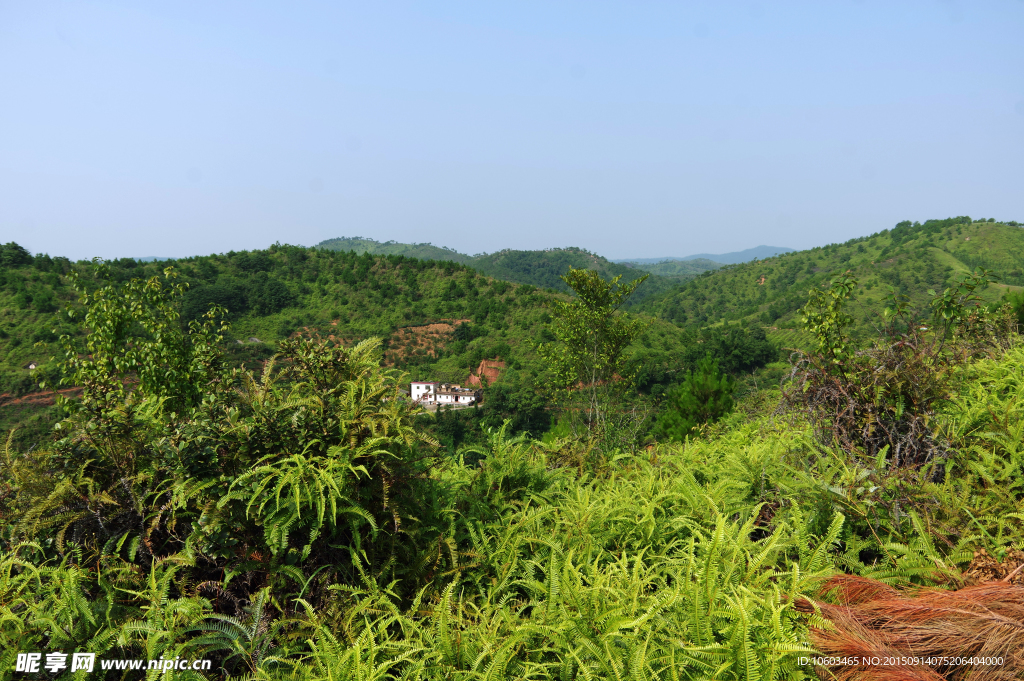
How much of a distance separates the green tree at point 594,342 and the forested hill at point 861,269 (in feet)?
199

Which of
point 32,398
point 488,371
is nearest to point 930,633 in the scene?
point 32,398

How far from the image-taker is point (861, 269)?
81.0 metres

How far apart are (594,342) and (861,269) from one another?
85.1 metres

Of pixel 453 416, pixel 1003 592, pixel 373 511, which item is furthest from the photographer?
pixel 453 416

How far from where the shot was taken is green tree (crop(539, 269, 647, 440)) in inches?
574

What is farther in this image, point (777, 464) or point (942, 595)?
point (777, 464)

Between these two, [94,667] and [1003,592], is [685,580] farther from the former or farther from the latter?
[94,667]

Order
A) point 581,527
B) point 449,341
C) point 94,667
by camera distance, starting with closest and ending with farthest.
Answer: point 94,667 → point 581,527 → point 449,341

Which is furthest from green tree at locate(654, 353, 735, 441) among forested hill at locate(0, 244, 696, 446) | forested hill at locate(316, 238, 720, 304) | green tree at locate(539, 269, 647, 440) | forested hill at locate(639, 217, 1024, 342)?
forested hill at locate(316, 238, 720, 304)

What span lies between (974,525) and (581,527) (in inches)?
81.9

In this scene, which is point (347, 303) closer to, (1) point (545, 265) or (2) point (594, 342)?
(2) point (594, 342)

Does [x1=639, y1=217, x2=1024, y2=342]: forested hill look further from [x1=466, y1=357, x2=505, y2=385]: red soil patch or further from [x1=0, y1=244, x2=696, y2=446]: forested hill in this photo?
[x1=466, y1=357, x2=505, y2=385]: red soil patch

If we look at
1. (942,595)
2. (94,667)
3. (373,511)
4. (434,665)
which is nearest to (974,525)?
(942,595)

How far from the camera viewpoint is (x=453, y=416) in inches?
1524
